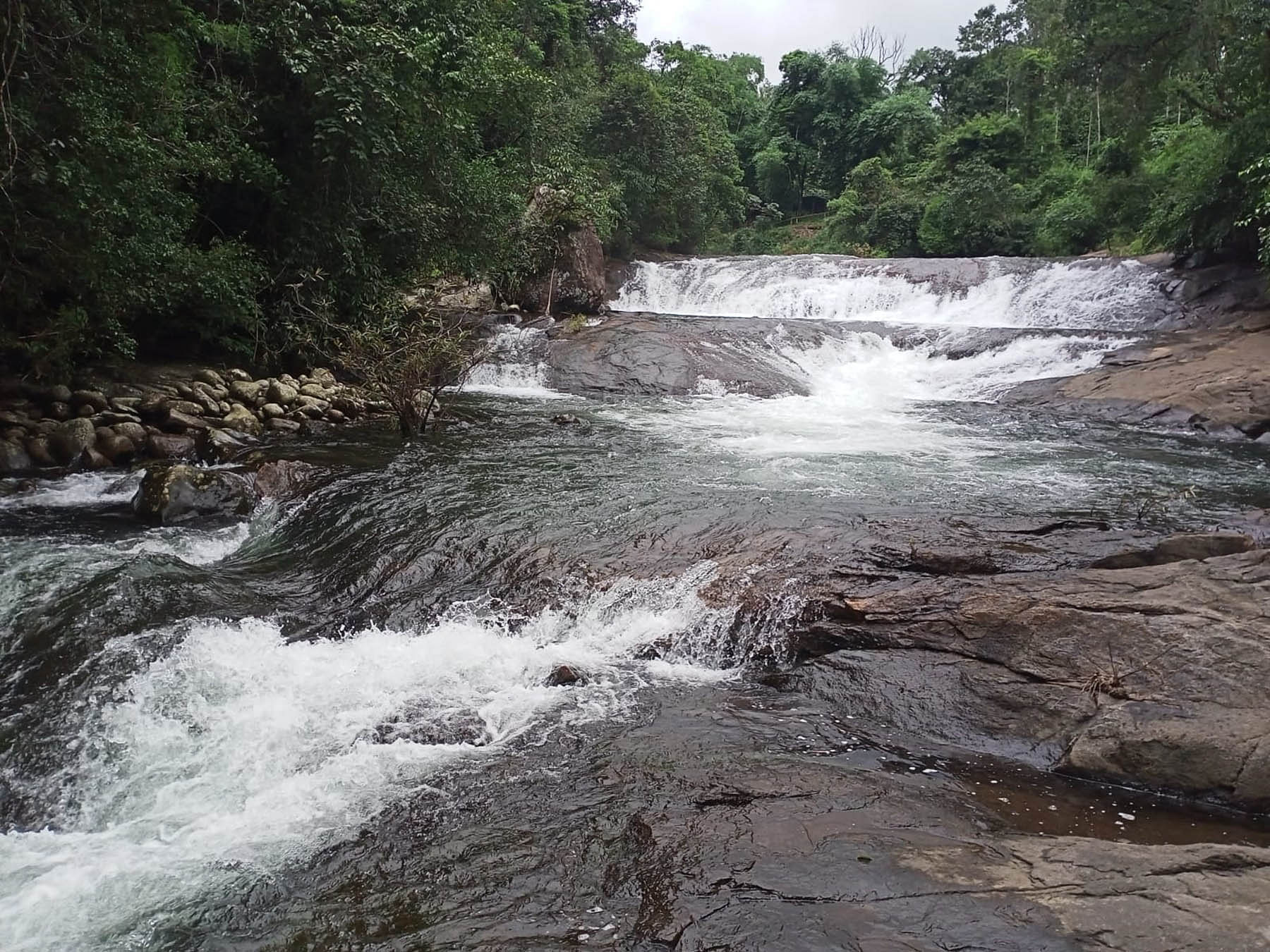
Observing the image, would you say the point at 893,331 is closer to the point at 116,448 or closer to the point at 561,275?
the point at 561,275

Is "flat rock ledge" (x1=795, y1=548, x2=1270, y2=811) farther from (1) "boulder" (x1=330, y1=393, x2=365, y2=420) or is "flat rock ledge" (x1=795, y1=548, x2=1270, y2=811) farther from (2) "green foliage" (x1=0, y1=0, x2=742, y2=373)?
(1) "boulder" (x1=330, y1=393, x2=365, y2=420)

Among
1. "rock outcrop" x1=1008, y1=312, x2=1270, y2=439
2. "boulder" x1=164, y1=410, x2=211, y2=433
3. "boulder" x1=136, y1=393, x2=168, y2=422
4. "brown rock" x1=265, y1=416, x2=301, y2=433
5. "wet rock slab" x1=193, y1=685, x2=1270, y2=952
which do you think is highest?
"rock outcrop" x1=1008, y1=312, x2=1270, y2=439

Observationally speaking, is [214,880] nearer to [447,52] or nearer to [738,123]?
[447,52]

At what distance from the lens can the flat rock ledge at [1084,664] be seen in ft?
12.7

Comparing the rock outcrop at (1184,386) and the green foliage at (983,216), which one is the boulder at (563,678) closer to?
the rock outcrop at (1184,386)

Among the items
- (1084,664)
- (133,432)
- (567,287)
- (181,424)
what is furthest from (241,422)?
(567,287)

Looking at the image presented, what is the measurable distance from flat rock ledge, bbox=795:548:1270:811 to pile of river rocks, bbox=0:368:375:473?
7205mm

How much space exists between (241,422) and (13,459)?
2318 mm

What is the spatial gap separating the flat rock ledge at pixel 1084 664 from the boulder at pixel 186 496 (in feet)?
17.2

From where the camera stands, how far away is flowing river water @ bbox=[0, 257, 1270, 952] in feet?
10.7

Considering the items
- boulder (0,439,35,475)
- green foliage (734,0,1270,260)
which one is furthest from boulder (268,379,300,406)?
green foliage (734,0,1270,260)

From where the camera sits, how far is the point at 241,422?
10.1m

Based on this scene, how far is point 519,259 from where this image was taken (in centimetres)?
1795

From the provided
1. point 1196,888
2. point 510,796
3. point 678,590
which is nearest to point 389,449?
point 678,590
